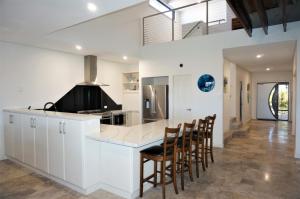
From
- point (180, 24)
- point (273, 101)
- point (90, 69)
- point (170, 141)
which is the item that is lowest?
point (170, 141)

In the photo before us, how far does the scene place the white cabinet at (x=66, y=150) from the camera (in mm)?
2928

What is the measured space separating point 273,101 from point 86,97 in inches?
390

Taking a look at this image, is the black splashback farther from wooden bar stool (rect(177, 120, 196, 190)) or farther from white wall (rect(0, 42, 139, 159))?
wooden bar stool (rect(177, 120, 196, 190))

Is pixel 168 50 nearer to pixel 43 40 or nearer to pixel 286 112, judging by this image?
pixel 43 40

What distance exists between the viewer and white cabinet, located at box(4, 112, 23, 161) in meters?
4.11

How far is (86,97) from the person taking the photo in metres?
6.39

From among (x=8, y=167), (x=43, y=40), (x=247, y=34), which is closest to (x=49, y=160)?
(x=8, y=167)

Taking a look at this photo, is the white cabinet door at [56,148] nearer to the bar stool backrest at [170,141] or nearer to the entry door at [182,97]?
the bar stool backrest at [170,141]

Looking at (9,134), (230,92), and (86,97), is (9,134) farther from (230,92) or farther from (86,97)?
(230,92)

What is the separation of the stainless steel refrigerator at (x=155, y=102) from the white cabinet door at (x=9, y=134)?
385cm

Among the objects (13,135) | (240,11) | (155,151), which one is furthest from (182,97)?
(13,135)

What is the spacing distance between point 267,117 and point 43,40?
1138cm

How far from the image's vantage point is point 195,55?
579 cm

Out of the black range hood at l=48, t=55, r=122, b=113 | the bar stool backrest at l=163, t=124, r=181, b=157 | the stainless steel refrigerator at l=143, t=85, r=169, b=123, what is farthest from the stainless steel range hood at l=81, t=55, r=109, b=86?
the bar stool backrest at l=163, t=124, r=181, b=157
